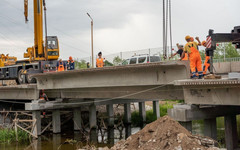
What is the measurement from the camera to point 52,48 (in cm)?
2977

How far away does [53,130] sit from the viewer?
25.5 m

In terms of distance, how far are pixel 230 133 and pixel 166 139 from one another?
17.6ft

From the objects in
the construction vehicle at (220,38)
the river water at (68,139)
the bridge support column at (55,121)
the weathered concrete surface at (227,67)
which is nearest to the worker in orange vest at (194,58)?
the construction vehicle at (220,38)

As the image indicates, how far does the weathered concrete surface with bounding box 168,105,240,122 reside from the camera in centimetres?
1320

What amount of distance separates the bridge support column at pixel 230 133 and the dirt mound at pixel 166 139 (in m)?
4.23

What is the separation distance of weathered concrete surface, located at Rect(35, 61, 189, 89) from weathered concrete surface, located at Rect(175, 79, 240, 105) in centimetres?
126

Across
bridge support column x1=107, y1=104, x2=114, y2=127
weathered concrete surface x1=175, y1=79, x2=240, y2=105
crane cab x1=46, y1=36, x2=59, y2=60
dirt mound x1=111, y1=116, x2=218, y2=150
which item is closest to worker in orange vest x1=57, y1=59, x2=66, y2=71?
crane cab x1=46, y1=36, x2=59, y2=60

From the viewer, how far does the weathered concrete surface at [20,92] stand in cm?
2480

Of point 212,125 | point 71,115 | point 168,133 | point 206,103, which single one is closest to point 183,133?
point 168,133

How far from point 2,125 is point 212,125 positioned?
57.8 feet

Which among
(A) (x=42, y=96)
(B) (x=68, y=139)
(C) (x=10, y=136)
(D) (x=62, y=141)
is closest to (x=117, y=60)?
(A) (x=42, y=96)

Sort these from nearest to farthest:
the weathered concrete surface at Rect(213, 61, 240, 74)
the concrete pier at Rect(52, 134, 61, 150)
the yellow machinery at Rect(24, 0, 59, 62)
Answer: the concrete pier at Rect(52, 134, 61, 150) < the weathered concrete surface at Rect(213, 61, 240, 74) < the yellow machinery at Rect(24, 0, 59, 62)

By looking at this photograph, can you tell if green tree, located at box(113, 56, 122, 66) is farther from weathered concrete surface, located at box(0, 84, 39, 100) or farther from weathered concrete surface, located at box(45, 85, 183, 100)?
weathered concrete surface, located at box(0, 84, 39, 100)

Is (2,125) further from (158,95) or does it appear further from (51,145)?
(158,95)
